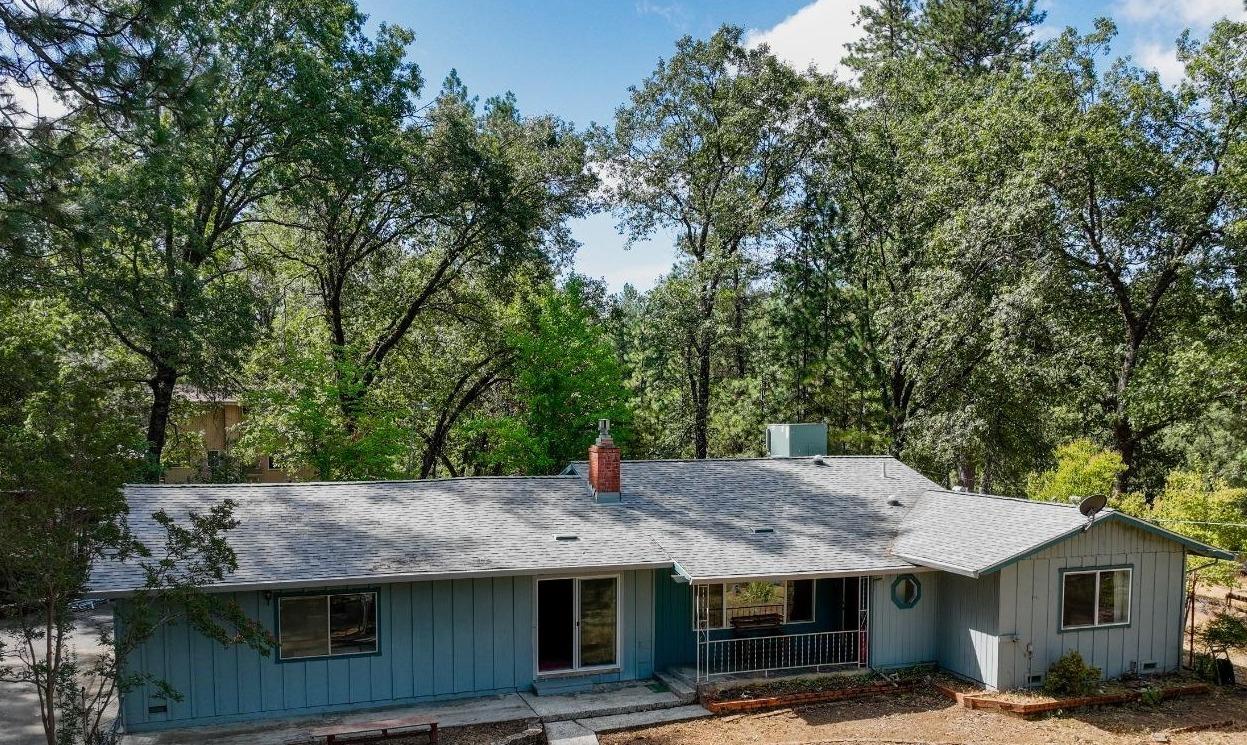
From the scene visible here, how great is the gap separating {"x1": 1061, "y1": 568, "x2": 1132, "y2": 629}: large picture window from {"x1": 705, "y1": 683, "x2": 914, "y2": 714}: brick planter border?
3.00m

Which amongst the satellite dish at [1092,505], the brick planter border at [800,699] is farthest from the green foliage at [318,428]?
the satellite dish at [1092,505]

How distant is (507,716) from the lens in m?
11.2

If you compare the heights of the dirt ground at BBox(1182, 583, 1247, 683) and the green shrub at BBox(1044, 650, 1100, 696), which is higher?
the green shrub at BBox(1044, 650, 1100, 696)

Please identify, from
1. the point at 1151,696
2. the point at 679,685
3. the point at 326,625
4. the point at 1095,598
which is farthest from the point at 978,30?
the point at 326,625

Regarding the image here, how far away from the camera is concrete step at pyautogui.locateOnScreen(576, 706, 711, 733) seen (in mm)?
11016

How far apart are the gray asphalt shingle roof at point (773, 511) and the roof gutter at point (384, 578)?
1.27 metres

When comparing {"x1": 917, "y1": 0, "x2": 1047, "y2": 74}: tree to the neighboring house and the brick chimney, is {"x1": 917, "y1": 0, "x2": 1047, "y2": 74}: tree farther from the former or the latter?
the neighboring house

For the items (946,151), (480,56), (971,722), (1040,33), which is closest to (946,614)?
(971,722)

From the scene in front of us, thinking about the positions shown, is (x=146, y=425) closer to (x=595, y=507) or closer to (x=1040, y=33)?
(x=595, y=507)

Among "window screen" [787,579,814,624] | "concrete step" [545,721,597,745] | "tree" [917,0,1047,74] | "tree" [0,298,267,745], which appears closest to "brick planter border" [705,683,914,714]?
"window screen" [787,579,814,624]

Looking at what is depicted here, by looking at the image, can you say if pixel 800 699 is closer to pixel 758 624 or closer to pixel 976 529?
pixel 758 624

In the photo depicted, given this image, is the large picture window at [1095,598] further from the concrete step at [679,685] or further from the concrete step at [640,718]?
the concrete step at [640,718]

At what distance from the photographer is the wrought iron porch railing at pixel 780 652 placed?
13.2 metres

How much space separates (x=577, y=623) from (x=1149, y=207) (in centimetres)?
1977
